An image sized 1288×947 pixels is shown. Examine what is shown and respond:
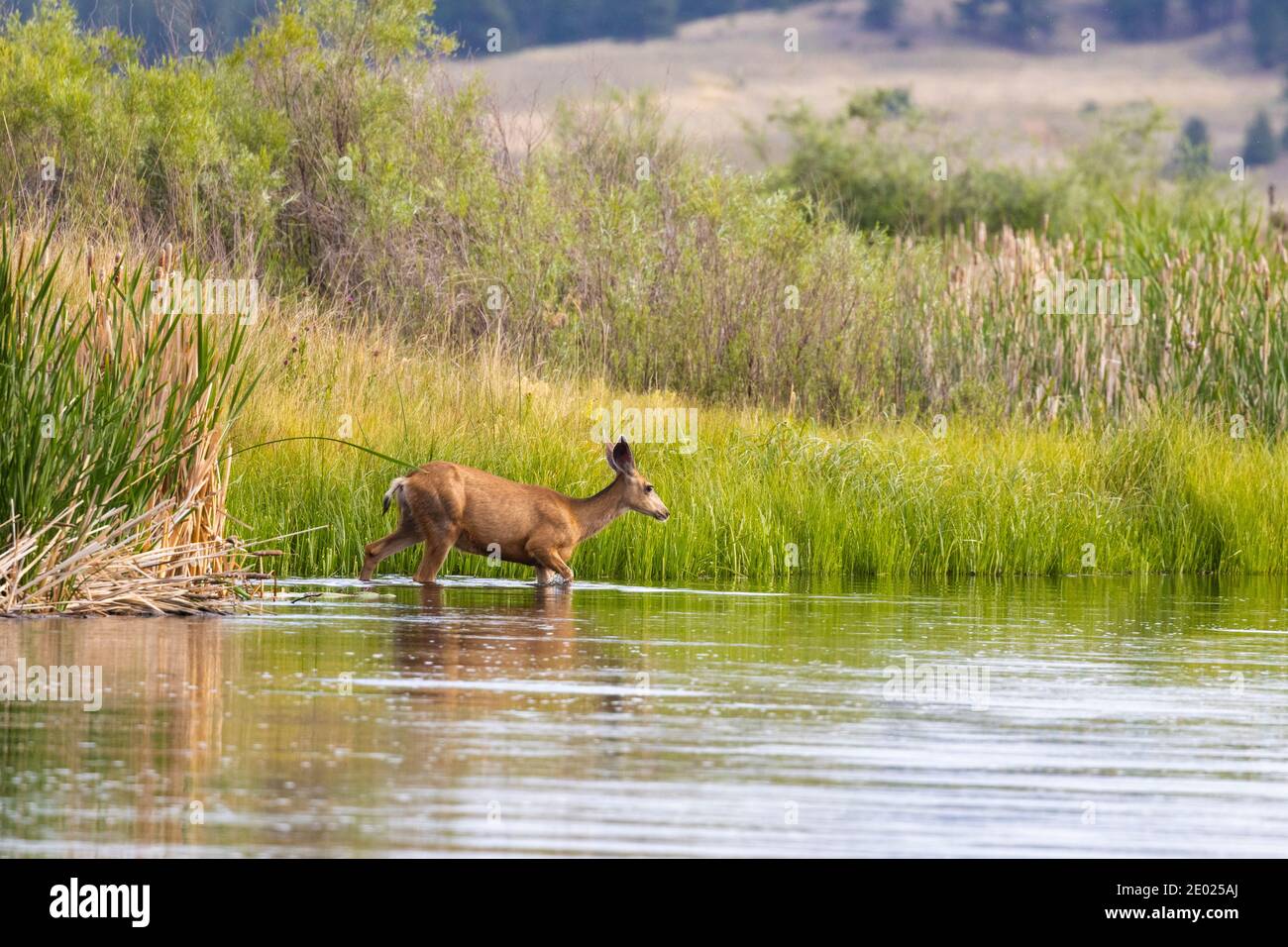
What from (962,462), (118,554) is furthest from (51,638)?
(962,462)

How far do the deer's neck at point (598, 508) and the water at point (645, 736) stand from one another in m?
2.28

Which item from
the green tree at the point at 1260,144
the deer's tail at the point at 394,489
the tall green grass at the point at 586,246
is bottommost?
the deer's tail at the point at 394,489

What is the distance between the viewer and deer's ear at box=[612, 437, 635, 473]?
51.6ft

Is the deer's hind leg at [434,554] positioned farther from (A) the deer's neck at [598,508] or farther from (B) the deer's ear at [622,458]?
(B) the deer's ear at [622,458]

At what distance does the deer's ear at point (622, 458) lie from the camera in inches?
619

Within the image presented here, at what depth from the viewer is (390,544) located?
15531 millimetres

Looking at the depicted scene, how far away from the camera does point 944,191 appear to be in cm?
5059

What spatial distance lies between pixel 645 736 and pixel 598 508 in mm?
7556

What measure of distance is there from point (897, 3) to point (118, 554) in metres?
74.9

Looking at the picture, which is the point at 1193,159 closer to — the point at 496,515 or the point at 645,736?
the point at 496,515

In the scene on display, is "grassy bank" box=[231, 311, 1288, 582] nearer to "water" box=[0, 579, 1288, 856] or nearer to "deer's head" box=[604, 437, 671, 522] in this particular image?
"deer's head" box=[604, 437, 671, 522]

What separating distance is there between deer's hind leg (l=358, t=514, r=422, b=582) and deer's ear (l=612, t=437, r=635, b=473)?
4.75 ft

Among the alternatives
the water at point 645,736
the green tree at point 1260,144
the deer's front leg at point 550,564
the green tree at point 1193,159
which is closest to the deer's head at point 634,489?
the deer's front leg at point 550,564
